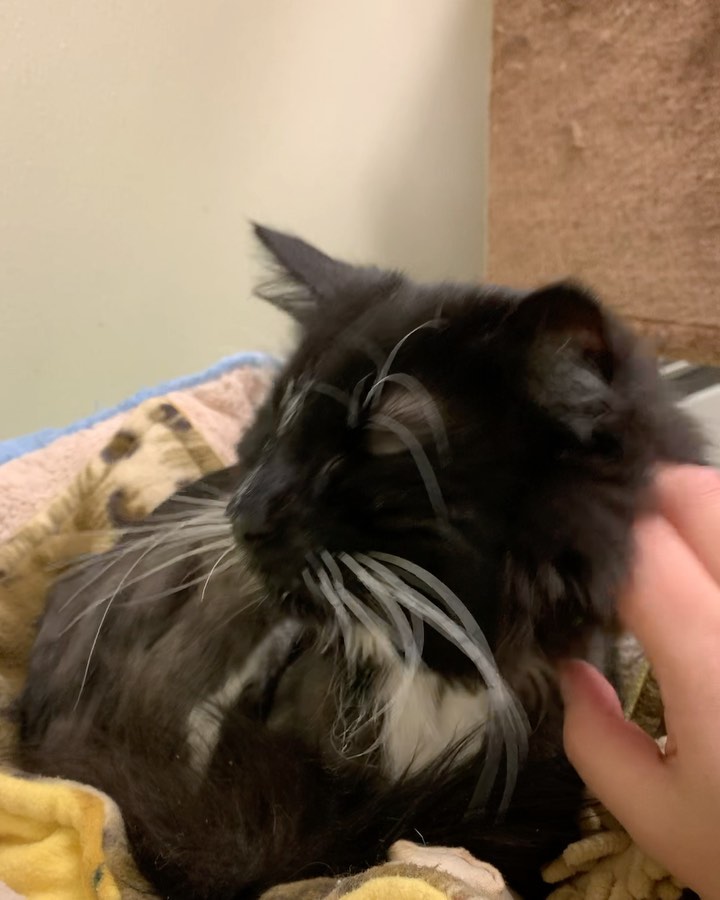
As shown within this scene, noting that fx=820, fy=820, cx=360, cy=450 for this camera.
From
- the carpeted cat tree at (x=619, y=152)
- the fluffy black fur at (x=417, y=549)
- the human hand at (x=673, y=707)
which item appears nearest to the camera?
the human hand at (x=673, y=707)

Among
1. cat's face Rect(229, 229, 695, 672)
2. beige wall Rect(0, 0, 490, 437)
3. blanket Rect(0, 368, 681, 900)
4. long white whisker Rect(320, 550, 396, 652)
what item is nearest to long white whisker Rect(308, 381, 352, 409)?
cat's face Rect(229, 229, 695, 672)

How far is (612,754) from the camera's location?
0.68m

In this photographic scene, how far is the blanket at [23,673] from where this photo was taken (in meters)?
0.66

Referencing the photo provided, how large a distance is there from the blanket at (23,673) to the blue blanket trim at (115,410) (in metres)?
0.03

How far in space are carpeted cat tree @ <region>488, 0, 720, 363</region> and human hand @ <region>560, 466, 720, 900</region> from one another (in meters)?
0.95

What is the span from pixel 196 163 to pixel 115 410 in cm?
66

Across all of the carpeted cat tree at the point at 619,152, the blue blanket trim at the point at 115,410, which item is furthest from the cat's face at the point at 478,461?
the carpeted cat tree at the point at 619,152

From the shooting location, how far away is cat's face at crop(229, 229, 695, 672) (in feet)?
2.35

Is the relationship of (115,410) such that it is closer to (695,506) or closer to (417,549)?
(417,549)

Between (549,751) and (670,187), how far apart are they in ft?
3.94

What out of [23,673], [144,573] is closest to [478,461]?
[144,573]

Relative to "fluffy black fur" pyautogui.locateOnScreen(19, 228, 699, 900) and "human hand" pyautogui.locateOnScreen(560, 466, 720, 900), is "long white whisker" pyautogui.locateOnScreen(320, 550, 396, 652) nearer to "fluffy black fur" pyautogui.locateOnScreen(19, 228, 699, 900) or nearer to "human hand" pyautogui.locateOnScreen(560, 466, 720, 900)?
"fluffy black fur" pyautogui.locateOnScreen(19, 228, 699, 900)

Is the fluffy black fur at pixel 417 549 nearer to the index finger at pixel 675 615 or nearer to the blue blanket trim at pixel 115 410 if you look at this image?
the index finger at pixel 675 615

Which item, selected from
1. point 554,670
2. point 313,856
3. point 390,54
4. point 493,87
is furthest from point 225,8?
point 313,856
